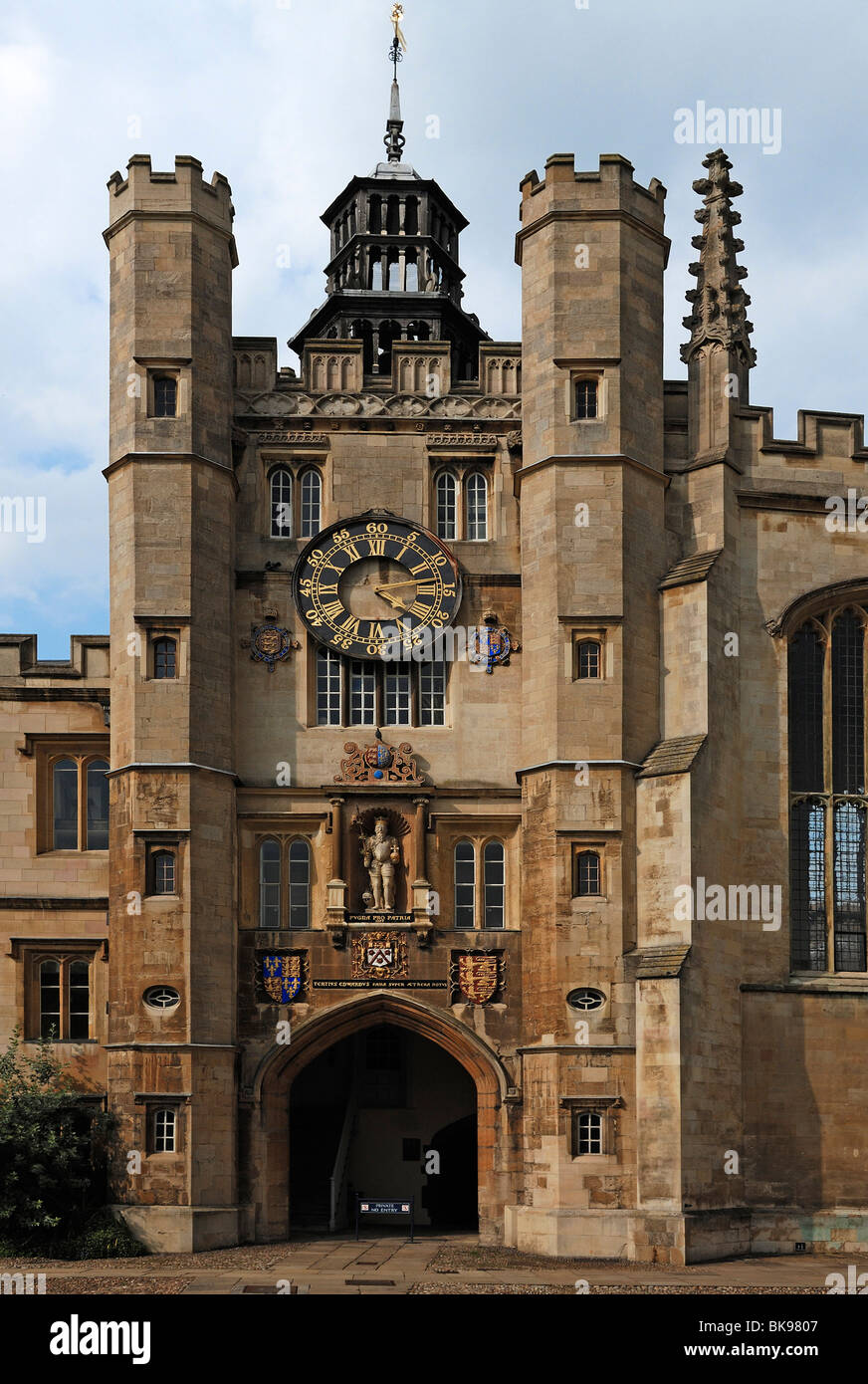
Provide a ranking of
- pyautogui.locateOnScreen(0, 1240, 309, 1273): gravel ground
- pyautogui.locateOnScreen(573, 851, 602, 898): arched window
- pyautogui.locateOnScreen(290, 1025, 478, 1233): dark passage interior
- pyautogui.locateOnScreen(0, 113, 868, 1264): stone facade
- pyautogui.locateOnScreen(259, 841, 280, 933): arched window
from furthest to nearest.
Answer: pyautogui.locateOnScreen(290, 1025, 478, 1233): dark passage interior < pyautogui.locateOnScreen(259, 841, 280, 933): arched window < pyautogui.locateOnScreen(573, 851, 602, 898): arched window < pyautogui.locateOnScreen(0, 113, 868, 1264): stone facade < pyautogui.locateOnScreen(0, 1240, 309, 1273): gravel ground

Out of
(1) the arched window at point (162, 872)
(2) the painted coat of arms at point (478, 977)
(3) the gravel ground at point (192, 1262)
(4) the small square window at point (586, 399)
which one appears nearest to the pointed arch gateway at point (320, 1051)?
(2) the painted coat of arms at point (478, 977)

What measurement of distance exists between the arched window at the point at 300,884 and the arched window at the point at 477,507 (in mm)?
6778

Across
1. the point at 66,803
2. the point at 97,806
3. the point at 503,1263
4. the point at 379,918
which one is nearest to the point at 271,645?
the point at 97,806

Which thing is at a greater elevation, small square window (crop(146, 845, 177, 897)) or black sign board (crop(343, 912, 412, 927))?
small square window (crop(146, 845, 177, 897))

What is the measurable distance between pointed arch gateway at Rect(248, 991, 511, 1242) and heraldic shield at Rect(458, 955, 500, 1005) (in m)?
0.56

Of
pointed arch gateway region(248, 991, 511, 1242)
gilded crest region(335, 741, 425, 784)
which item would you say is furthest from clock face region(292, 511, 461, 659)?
pointed arch gateway region(248, 991, 511, 1242)

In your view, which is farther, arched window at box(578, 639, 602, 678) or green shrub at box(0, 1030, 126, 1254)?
arched window at box(578, 639, 602, 678)

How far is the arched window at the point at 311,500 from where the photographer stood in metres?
36.1

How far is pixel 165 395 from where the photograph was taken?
3491cm

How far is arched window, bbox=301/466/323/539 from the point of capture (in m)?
36.1

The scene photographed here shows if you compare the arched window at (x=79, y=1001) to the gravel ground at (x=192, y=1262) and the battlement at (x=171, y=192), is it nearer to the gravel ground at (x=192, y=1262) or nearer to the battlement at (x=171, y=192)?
the gravel ground at (x=192, y=1262)

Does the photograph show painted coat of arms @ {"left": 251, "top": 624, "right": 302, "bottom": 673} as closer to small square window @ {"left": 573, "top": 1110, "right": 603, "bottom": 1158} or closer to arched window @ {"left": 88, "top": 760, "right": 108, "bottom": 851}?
arched window @ {"left": 88, "top": 760, "right": 108, "bottom": 851}

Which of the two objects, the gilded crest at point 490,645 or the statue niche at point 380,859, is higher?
the gilded crest at point 490,645
